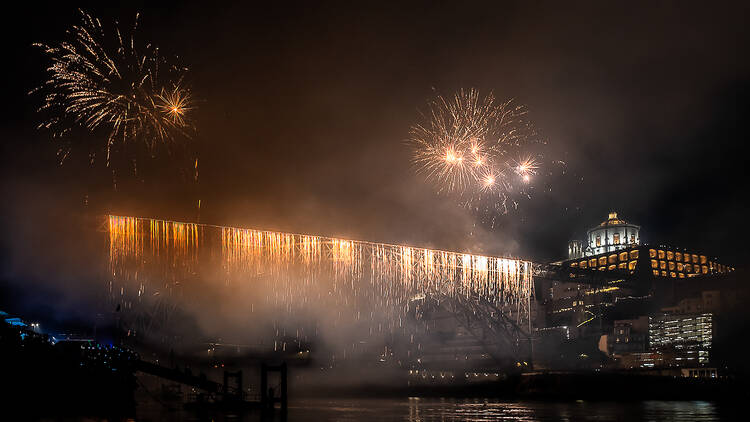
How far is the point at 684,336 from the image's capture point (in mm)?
72312

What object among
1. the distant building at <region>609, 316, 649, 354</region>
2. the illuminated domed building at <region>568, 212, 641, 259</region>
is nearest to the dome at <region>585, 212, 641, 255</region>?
the illuminated domed building at <region>568, 212, 641, 259</region>

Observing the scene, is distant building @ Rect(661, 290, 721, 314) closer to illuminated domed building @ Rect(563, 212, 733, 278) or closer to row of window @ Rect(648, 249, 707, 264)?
illuminated domed building @ Rect(563, 212, 733, 278)

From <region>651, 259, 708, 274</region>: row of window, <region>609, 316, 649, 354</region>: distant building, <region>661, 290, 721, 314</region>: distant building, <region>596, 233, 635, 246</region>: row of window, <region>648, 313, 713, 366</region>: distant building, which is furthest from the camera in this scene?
<region>596, 233, 635, 246</region>: row of window

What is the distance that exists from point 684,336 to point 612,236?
8171 centimetres

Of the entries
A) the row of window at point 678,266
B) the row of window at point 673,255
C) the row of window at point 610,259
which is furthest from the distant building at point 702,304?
the row of window at point 610,259

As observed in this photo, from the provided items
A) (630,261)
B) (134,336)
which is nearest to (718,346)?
(630,261)

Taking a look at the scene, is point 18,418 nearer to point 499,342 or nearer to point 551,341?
point 499,342

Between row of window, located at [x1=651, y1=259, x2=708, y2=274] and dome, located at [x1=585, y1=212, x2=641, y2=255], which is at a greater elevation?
dome, located at [x1=585, y1=212, x2=641, y2=255]

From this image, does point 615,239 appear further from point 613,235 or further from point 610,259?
point 610,259

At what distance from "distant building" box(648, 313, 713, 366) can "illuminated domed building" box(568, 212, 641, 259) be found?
7391 cm

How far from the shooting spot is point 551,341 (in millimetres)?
86875

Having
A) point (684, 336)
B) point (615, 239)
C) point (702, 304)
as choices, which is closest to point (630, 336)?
point (684, 336)

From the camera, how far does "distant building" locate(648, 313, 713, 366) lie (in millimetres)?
69750

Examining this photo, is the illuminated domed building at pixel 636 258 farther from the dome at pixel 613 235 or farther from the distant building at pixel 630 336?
the distant building at pixel 630 336
